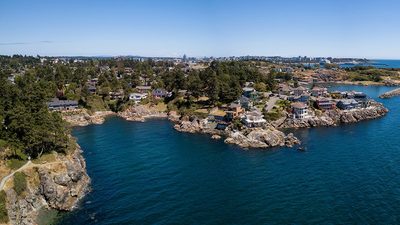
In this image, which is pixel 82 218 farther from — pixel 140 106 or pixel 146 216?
pixel 140 106

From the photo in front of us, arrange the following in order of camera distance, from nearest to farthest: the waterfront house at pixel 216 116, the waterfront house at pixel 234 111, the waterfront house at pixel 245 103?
the waterfront house at pixel 234 111
the waterfront house at pixel 216 116
the waterfront house at pixel 245 103

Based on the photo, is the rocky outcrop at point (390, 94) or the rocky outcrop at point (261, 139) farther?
the rocky outcrop at point (390, 94)

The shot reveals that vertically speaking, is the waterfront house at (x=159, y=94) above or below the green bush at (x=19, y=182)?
above

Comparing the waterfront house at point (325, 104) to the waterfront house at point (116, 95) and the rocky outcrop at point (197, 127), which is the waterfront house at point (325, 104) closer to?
the rocky outcrop at point (197, 127)

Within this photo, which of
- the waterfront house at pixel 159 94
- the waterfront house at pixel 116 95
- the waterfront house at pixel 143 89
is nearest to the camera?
the waterfront house at pixel 116 95

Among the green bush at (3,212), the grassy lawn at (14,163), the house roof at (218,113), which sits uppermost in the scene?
the grassy lawn at (14,163)

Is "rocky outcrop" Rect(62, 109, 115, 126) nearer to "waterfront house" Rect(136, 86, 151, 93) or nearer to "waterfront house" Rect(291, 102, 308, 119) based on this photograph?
"waterfront house" Rect(136, 86, 151, 93)

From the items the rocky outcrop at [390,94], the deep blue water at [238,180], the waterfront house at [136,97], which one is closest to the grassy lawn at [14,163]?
the deep blue water at [238,180]

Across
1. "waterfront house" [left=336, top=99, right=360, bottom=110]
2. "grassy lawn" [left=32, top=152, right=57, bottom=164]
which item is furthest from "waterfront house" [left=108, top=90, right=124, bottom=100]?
"waterfront house" [left=336, top=99, right=360, bottom=110]
